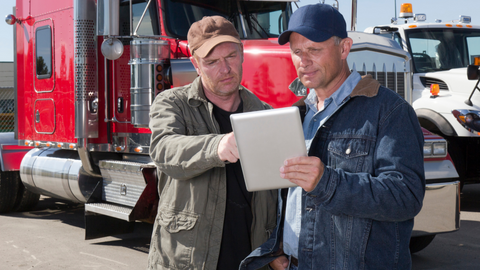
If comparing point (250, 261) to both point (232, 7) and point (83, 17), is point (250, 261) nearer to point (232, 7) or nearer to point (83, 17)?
point (232, 7)

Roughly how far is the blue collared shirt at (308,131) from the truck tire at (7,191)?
6.81m

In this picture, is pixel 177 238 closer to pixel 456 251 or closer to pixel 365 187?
pixel 365 187

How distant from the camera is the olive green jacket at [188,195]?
2.22 metres

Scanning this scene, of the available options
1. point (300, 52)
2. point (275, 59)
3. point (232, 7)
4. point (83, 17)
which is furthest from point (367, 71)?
point (300, 52)

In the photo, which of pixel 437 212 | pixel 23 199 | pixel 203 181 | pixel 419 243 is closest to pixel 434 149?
pixel 437 212

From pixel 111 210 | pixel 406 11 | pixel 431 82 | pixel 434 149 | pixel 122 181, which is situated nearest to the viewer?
pixel 434 149

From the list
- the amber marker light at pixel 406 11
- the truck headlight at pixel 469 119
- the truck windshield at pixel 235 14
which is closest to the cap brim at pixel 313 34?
the truck windshield at pixel 235 14

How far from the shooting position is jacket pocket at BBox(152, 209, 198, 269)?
2279mm

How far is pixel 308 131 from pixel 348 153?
0.28 m

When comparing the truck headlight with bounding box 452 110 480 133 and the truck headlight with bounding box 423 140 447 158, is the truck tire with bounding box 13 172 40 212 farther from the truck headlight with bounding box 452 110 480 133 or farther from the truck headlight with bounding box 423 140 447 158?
the truck headlight with bounding box 452 110 480 133

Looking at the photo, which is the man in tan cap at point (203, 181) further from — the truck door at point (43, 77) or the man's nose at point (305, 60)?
the truck door at point (43, 77)

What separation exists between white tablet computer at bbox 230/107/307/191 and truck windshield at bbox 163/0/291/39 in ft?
13.1

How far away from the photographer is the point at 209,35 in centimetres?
246

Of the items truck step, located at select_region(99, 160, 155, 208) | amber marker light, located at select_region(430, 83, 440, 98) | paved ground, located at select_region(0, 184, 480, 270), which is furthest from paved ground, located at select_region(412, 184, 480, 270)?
truck step, located at select_region(99, 160, 155, 208)
